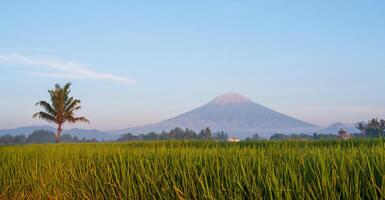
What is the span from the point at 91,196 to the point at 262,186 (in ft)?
9.24

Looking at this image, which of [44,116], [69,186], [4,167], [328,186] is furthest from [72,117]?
[328,186]

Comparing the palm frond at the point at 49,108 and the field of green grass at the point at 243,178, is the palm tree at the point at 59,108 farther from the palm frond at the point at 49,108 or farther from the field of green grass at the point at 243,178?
the field of green grass at the point at 243,178

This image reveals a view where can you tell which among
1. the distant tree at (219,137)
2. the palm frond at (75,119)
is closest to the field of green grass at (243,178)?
the distant tree at (219,137)

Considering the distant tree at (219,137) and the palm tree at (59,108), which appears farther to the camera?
the palm tree at (59,108)

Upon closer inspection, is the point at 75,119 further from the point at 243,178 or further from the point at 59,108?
the point at 243,178

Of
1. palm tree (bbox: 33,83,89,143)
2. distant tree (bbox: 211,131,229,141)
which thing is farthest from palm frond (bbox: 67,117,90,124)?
distant tree (bbox: 211,131,229,141)

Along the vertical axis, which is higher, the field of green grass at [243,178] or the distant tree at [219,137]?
the distant tree at [219,137]

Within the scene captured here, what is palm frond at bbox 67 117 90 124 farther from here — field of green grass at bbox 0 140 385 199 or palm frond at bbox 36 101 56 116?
field of green grass at bbox 0 140 385 199

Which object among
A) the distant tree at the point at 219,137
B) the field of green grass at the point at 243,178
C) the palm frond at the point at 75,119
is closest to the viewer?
the field of green grass at the point at 243,178

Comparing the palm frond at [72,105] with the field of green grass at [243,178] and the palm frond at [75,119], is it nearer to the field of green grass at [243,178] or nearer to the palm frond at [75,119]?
the palm frond at [75,119]

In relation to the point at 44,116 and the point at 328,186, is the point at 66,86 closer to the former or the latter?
the point at 44,116

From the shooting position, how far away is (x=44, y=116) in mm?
62281

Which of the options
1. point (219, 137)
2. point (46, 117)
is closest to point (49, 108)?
point (46, 117)

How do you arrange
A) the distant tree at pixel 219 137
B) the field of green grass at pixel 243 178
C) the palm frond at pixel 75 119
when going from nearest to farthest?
the field of green grass at pixel 243 178 → the distant tree at pixel 219 137 → the palm frond at pixel 75 119
